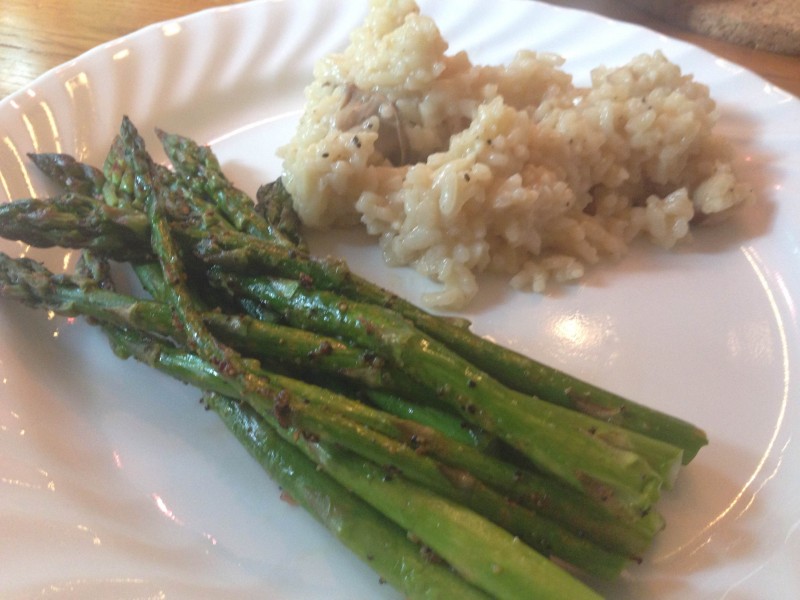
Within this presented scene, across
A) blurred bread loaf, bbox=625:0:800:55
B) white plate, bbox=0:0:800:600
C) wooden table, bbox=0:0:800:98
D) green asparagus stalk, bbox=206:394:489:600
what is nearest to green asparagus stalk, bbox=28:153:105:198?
white plate, bbox=0:0:800:600

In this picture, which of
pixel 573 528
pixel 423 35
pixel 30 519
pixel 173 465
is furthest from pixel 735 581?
pixel 423 35

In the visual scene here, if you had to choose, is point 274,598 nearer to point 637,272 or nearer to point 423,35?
point 637,272

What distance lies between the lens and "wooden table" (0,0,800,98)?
382cm

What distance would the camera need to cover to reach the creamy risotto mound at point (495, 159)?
2588 millimetres

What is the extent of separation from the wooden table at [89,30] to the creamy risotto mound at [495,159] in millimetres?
1397

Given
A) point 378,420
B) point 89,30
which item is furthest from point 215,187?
point 89,30

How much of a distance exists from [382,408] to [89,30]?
3.53 m

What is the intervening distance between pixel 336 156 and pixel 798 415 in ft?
6.29

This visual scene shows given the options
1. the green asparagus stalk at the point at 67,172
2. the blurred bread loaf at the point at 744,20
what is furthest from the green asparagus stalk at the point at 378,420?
the blurred bread loaf at the point at 744,20

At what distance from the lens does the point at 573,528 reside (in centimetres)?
170

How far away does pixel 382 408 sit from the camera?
1.91m

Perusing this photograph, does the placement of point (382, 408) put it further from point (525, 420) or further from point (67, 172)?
point (67, 172)

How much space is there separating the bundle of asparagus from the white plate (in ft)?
0.55

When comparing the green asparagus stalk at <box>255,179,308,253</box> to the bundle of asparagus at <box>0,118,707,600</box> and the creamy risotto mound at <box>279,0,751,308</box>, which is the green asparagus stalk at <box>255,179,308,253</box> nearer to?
the creamy risotto mound at <box>279,0,751,308</box>
